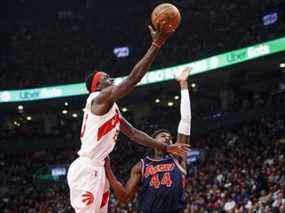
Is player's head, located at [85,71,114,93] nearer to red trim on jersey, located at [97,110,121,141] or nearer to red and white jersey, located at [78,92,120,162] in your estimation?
red and white jersey, located at [78,92,120,162]

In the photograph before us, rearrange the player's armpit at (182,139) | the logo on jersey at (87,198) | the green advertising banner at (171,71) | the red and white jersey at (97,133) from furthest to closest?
the green advertising banner at (171,71)
the player's armpit at (182,139)
the red and white jersey at (97,133)
the logo on jersey at (87,198)

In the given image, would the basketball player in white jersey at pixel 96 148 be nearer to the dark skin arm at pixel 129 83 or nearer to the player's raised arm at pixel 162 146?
the dark skin arm at pixel 129 83

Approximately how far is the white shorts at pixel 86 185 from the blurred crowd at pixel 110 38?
18.6 meters

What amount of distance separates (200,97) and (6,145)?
964 centimetres

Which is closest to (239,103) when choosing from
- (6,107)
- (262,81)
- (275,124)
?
(262,81)

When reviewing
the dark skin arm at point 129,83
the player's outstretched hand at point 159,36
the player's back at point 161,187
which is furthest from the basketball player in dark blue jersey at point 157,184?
the player's outstretched hand at point 159,36

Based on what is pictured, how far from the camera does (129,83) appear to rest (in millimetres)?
4699

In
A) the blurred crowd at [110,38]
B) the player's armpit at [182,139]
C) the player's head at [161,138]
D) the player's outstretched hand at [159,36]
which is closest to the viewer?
the player's outstretched hand at [159,36]

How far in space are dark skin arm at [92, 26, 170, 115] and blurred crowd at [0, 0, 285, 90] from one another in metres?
18.5

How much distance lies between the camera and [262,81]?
86.4ft

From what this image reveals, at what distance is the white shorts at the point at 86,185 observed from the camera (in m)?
4.88

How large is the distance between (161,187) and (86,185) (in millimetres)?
730

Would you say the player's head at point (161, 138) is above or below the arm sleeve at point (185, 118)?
below

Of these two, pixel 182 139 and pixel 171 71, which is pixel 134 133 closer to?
pixel 182 139
